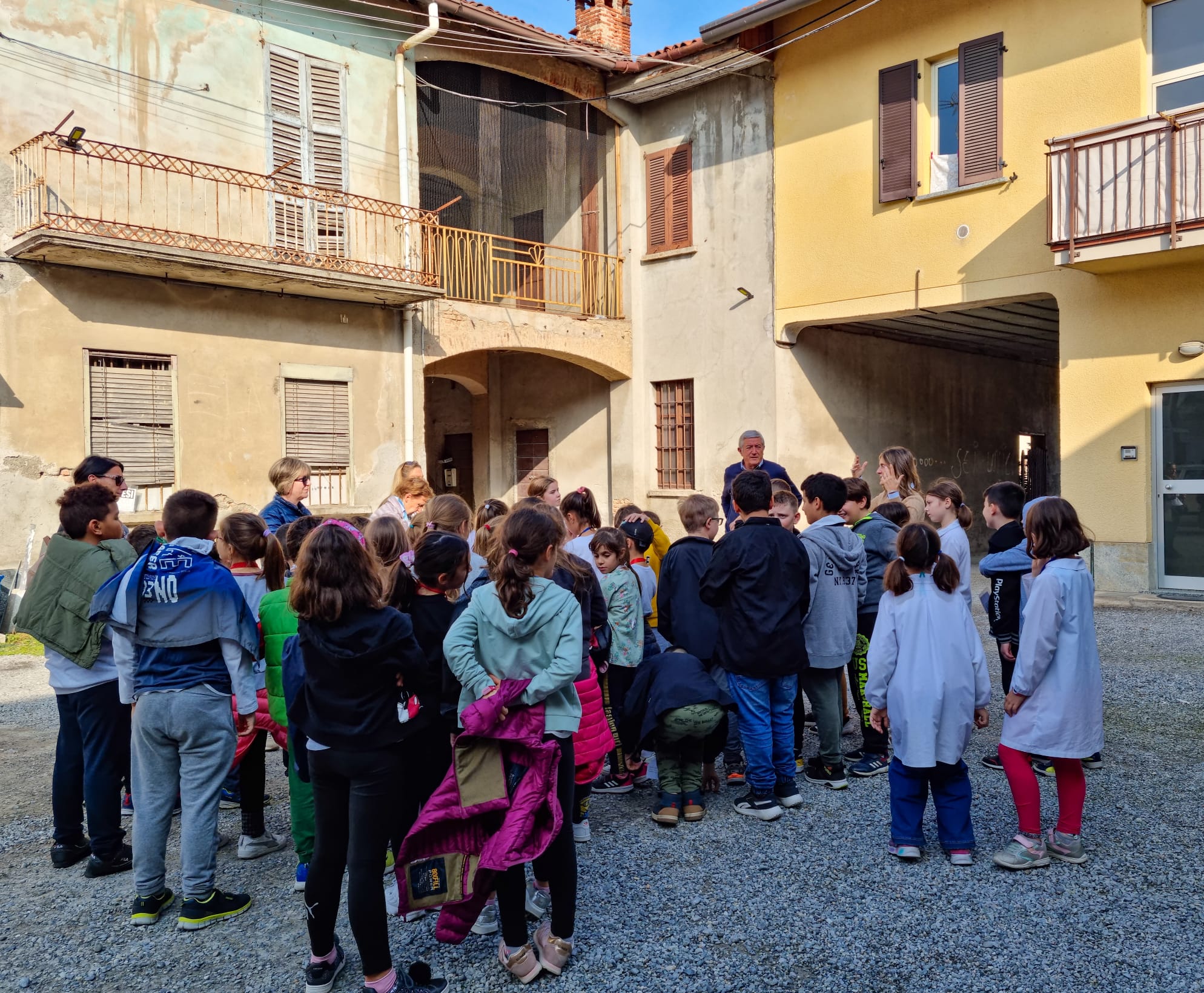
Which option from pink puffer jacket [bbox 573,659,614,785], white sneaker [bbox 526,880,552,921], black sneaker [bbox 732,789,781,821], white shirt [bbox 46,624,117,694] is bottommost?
white sneaker [bbox 526,880,552,921]

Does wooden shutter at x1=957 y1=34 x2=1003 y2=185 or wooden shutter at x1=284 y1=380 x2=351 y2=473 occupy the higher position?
wooden shutter at x1=957 y1=34 x2=1003 y2=185

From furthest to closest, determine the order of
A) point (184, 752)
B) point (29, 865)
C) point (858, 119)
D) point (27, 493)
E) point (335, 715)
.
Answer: point (858, 119), point (27, 493), point (29, 865), point (184, 752), point (335, 715)

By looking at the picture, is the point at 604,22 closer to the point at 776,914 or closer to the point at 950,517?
the point at 950,517

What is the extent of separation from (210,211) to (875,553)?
9.00 meters

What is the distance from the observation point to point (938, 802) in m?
3.84

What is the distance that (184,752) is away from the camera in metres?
3.48

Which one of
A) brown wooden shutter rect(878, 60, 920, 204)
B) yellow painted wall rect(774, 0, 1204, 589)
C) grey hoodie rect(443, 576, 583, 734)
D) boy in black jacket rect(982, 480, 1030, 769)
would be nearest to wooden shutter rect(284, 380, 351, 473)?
yellow painted wall rect(774, 0, 1204, 589)

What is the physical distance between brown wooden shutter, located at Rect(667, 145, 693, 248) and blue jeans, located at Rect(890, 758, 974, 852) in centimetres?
1168

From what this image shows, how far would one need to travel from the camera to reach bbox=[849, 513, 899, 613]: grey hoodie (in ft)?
17.0

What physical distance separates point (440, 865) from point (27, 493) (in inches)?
345

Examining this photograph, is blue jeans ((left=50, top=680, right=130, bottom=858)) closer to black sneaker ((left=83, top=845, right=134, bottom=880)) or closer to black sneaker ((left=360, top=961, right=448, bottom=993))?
black sneaker ((left=83, top=845, right=134, bottom=880))

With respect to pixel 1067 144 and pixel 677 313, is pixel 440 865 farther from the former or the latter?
pixel 677 313

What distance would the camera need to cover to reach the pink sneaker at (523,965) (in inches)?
119

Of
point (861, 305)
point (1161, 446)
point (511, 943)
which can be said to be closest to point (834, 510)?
point (511, 943)
